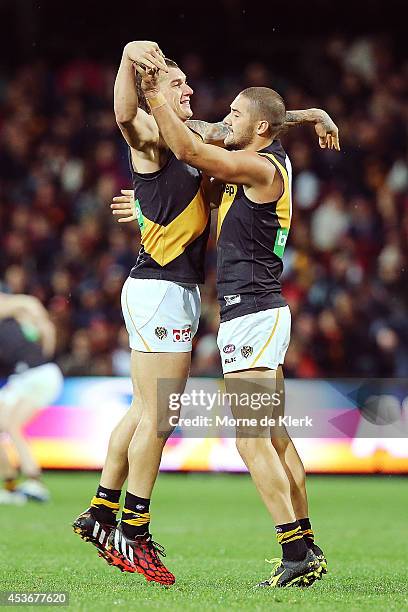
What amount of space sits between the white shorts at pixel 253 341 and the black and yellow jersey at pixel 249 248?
0.17ft

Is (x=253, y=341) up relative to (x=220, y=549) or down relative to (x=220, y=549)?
up

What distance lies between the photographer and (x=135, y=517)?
6156mm

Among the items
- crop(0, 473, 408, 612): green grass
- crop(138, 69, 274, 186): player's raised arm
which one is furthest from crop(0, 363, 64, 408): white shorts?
crop(138, 69, 274, 186): player's raised arm

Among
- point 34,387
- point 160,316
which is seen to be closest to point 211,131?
point 160,316

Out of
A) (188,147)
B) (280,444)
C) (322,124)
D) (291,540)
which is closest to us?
(188,147)

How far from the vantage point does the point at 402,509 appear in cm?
1090

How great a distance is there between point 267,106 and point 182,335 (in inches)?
51.0

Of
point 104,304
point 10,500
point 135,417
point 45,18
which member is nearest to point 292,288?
point 104,304

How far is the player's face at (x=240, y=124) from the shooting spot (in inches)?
240

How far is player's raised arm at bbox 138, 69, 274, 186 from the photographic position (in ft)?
18.8

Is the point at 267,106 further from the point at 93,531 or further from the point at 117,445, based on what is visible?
the point at 93,531

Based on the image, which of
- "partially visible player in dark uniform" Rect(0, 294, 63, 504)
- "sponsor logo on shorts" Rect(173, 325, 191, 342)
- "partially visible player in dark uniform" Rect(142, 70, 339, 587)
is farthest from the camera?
"partially visible player in dark uniform" Rect(0, 294, 63, 504)

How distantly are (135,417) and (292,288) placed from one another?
9.38 metres

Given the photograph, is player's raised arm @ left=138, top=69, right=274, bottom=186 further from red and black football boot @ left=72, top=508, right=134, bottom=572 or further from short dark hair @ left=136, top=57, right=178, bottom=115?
red and black football boot @ left=72, top=508, right=134, bottom=572
